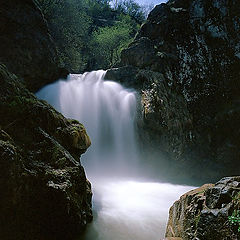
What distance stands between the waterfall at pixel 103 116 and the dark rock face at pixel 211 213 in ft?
21.0

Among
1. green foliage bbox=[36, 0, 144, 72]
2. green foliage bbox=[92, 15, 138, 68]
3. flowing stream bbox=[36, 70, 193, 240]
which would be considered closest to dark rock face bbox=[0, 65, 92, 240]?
flowing stream bbox=[36, 70, 193, 240]

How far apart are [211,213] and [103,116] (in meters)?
8.50

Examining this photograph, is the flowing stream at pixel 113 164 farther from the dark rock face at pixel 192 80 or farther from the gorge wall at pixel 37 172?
the dark rock face at pixel 192 80

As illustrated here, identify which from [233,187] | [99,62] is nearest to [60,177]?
[233,187]

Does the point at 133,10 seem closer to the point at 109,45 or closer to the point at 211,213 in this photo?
the point at 109,45

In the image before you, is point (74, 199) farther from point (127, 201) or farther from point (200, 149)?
point (200, 149)

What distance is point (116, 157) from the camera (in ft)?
32.3

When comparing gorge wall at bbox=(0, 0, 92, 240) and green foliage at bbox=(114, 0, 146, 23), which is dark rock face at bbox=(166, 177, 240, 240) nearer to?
gorge wall at bbox=(0, 0, 92, 240)

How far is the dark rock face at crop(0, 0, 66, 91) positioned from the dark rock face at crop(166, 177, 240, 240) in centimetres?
948

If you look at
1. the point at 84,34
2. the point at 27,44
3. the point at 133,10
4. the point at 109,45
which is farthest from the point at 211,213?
the point at 133,10

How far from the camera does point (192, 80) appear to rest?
A: 1197cm

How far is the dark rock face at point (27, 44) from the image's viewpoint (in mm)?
9797

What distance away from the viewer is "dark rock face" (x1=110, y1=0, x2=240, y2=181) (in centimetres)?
1061

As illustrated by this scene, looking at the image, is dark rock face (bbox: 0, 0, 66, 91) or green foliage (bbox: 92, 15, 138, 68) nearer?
dark rock face (bbox: 0, 0, 66, 91)
